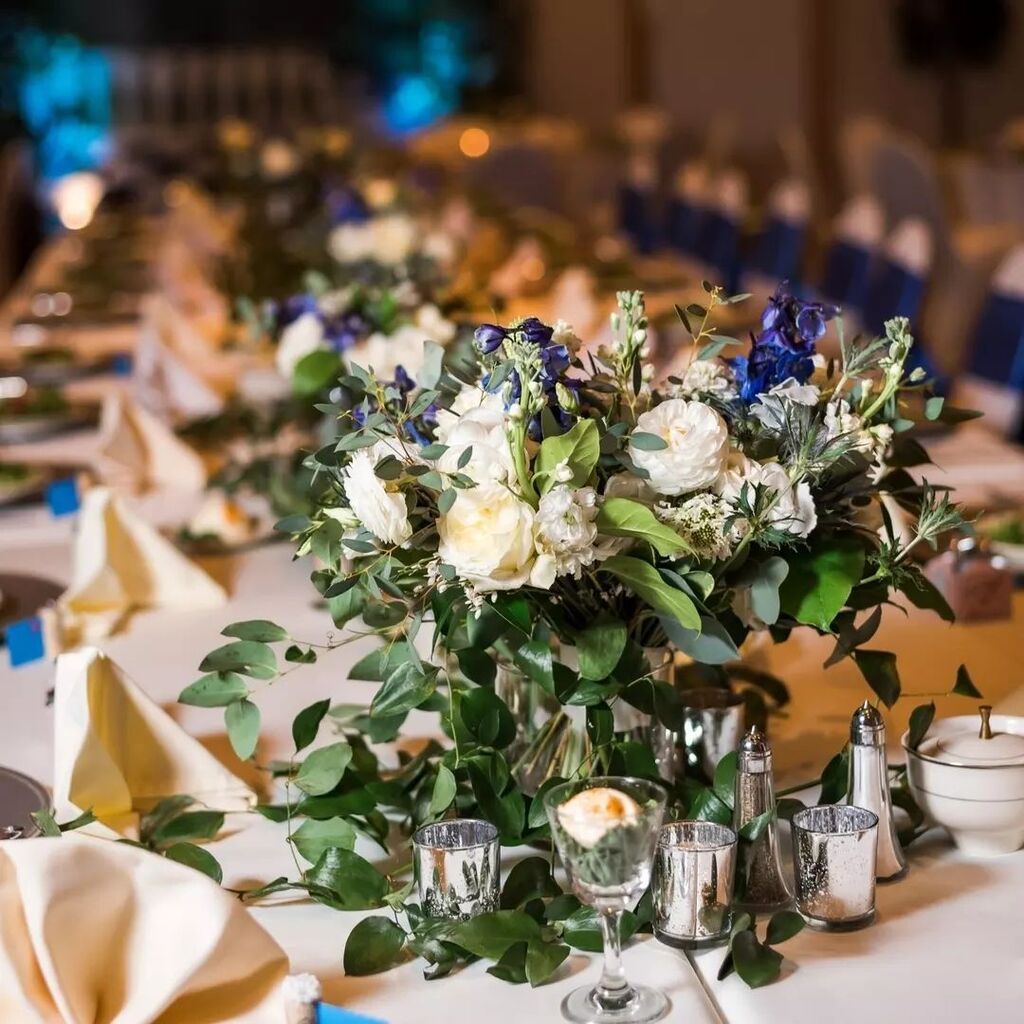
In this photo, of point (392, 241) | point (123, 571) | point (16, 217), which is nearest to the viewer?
point (123, 571)

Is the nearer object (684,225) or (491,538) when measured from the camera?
(491,538)

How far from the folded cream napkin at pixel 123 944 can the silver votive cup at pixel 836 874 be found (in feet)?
1.18

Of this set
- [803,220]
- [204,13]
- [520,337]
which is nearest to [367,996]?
[520,337]

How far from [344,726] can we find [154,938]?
427 mm

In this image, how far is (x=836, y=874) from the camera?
1219 millimetres

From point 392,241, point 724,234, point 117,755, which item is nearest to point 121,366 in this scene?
point 392,241

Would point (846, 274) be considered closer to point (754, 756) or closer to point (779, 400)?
point (779, 400)

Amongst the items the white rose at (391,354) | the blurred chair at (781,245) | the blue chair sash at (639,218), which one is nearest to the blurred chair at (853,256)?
the blurred chair at (781,245)

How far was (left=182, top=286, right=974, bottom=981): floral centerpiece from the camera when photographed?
48.1 inches

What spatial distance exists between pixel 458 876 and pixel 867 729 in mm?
311

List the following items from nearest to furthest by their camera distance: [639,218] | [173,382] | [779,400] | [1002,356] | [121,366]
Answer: [779,400] → [173,382] → [1002,356] → [121,366] → [639,218]

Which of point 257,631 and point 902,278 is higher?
point 902,278

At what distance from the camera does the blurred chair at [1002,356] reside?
3.52m

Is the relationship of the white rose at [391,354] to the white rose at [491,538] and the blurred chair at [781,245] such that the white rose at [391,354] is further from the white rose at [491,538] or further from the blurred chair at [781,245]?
the blurred chair at [781,245]
